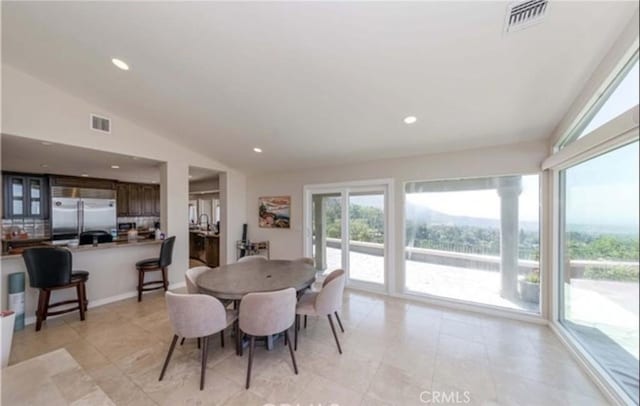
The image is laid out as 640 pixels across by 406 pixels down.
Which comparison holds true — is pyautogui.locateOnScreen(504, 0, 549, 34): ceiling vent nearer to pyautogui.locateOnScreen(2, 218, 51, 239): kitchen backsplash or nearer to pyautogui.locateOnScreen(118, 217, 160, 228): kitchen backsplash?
pyautogui.locateOnScreen(2, 218, 51, 239): kitchen backsplash

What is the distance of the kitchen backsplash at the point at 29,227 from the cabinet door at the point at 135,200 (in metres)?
1.63

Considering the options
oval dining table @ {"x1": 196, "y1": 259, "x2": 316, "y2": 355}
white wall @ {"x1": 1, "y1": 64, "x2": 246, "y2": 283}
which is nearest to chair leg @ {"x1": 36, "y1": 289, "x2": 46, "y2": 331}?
white wall @ {"x1": 1, "y1": 64, "x2": 246, "y2": 283}

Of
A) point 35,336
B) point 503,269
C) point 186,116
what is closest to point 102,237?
point 35,336

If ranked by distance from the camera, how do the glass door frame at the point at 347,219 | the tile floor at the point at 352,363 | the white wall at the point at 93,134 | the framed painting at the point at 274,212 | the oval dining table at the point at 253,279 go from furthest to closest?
the framed painting at the point at 274,212, the glass door frame at the point at 347,219, the white wall at the point at 93,134, the oval dining table at the point at 253,279, the tile floor at the point at 352,363

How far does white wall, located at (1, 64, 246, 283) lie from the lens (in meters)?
2.83

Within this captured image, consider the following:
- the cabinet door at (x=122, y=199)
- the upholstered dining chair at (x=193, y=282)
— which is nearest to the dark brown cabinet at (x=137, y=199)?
the cabinet door at (x=122, y=199)

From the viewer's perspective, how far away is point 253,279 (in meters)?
2.61

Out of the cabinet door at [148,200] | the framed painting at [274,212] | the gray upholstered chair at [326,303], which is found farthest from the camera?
the cabinet door at [148,200]

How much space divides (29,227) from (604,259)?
9.41m

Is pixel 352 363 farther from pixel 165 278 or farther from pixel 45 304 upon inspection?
pixel 45 304

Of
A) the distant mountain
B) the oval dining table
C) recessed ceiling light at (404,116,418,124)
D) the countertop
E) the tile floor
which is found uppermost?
recessed ceiling light at (404,116,418,124)

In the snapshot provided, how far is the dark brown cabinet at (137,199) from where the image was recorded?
6.64m

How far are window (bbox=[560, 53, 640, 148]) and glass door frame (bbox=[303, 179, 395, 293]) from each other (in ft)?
7.67

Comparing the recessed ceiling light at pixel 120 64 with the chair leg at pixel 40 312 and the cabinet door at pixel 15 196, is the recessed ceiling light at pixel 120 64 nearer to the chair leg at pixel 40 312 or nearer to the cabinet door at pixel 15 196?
the chair leg at pixel 40 312
